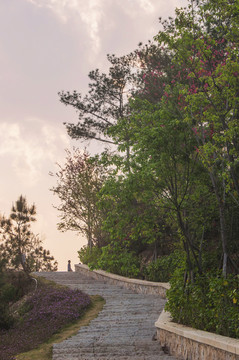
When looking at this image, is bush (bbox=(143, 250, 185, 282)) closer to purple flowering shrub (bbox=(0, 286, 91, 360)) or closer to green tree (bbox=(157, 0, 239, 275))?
purple flowering shrub (bbox=(0, 286, 91, 360))

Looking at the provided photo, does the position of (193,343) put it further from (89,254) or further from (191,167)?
(89,254)

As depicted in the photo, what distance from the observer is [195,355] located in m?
7.98

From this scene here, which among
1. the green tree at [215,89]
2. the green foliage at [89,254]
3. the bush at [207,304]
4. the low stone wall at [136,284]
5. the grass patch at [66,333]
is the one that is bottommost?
the grass patch at [66,333]

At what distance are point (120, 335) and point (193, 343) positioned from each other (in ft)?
9.30

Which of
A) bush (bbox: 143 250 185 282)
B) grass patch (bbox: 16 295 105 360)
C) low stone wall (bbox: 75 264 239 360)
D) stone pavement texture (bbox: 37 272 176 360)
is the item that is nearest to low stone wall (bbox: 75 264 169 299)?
stone pavement texture (bbox: 37 272 176 360)

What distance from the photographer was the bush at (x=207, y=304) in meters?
7.75

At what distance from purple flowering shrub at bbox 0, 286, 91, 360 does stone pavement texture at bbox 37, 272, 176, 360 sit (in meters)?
1.03

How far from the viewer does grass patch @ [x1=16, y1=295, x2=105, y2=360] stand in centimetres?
1012

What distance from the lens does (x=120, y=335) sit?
10.5 m

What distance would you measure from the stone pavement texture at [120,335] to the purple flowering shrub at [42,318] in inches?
40.5

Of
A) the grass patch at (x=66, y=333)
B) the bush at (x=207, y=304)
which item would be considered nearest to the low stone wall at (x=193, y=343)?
the bush at (x=207, y=304)

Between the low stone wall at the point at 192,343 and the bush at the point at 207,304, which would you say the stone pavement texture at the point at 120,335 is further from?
the bush at the point at 207,304

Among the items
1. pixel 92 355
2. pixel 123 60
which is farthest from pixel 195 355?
pixel 123 60

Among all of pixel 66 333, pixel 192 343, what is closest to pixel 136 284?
pixel 66 333
